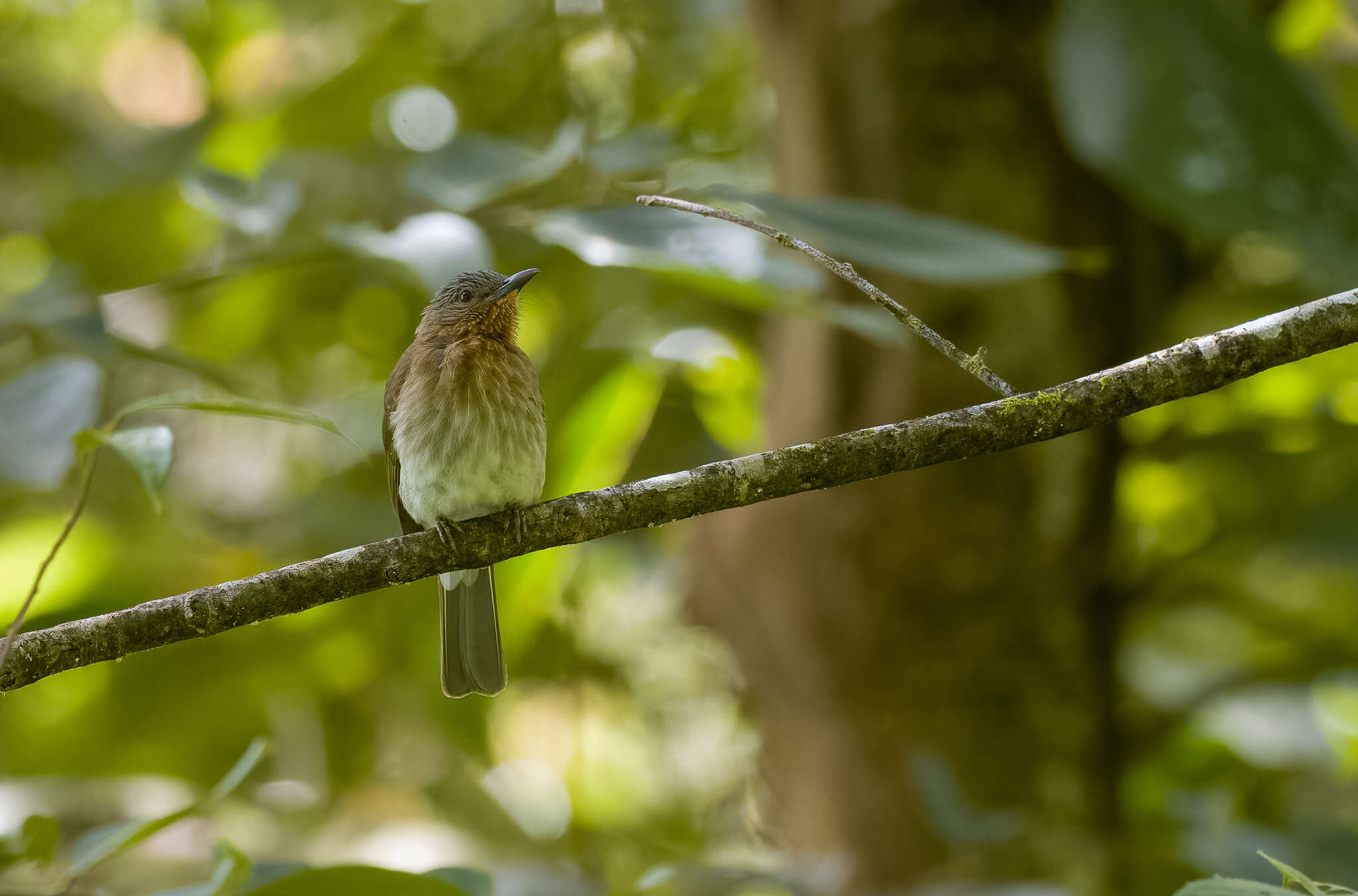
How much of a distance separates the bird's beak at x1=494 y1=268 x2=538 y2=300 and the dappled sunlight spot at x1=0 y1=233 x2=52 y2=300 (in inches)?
90.6

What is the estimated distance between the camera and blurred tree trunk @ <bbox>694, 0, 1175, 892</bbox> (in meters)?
3.05

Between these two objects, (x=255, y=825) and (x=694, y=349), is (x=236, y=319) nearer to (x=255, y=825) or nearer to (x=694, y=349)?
(x=255, y=825)

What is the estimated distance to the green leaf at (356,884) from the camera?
1.86 m

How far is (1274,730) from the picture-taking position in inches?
142

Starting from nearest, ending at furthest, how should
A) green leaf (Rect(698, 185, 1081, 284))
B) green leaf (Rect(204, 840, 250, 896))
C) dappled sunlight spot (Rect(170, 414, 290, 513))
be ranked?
1. green leaf (Rect(204, 840, 250, 896))
2. green leaf (Rect(698, 185, 1081, 284))
3. dappled sunlight spot (Rect(170, 414, 290, 513))

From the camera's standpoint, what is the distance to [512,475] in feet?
8.27

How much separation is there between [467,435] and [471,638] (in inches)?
25.3

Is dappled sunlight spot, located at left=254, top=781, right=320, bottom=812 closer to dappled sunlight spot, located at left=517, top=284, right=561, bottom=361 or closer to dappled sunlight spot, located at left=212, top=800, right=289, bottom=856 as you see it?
dappled sunlight spot, located at left=212, top=800, right=289, bottom=856

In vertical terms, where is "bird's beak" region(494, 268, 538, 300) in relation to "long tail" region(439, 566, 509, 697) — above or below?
above

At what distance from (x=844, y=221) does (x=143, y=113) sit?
3.72 meters

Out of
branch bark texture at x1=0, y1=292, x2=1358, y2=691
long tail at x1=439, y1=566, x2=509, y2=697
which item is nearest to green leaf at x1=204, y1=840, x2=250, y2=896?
branch bark texture at x1=0, y1=292, x2=1358, y2=691

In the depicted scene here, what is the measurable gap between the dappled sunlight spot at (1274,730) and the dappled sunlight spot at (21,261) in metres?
4.56

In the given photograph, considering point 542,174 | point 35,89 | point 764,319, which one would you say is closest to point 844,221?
point 542,174

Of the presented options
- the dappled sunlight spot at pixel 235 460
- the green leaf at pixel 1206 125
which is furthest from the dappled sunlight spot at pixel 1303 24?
the dappled sunlight spot at pixel 235 460
